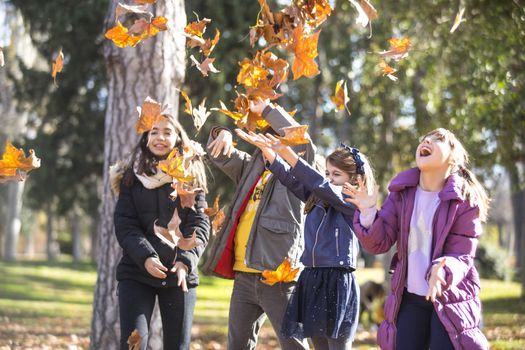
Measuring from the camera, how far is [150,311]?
443 cm

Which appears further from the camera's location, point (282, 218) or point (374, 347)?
point (374, 347)

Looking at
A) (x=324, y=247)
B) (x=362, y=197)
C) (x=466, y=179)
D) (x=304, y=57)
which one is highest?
(x=304, y=57)

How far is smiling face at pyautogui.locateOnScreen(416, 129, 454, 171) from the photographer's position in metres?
3.69

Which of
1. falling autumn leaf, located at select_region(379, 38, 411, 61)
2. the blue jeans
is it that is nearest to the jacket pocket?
the blue jeans

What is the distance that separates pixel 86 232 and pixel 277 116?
160 feet

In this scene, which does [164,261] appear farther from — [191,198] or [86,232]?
[86,232]

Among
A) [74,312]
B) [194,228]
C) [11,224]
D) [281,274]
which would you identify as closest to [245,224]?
[194,228]

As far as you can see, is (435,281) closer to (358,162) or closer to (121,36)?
(358,162)

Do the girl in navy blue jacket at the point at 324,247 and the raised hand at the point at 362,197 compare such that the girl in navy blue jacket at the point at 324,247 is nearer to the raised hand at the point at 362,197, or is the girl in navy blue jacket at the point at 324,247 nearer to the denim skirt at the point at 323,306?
the denim skirt at the point at 323,306

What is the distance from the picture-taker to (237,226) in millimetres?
4586

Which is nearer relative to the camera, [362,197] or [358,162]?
[362,197]

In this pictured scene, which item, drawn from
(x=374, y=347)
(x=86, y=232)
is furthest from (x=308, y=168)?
(x=86, y=232)

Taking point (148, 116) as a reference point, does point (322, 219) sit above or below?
below

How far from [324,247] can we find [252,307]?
23.3 inches
